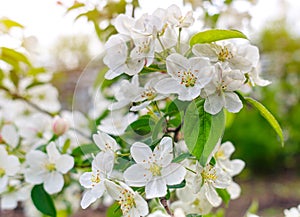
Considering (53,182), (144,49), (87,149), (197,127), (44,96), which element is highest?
(144,49)

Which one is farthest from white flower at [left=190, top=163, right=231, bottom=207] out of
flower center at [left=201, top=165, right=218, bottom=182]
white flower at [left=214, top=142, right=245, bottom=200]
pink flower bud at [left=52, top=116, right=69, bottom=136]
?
pink flower bud at [left=52, top=116, right=69, bottom=136]

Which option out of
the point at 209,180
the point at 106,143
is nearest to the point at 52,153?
the point at 106,143

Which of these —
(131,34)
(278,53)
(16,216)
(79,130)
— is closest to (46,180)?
(79,130)

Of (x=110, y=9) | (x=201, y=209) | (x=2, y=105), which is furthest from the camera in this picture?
(x=2, y=105)

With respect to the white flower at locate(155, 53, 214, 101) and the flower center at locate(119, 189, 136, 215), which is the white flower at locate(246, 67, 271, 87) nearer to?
the white flower at locate(155, 53, 214, 101)

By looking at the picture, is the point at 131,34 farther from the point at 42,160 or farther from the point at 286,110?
the point at 286,110

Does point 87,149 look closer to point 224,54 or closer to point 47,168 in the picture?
point 47,168
